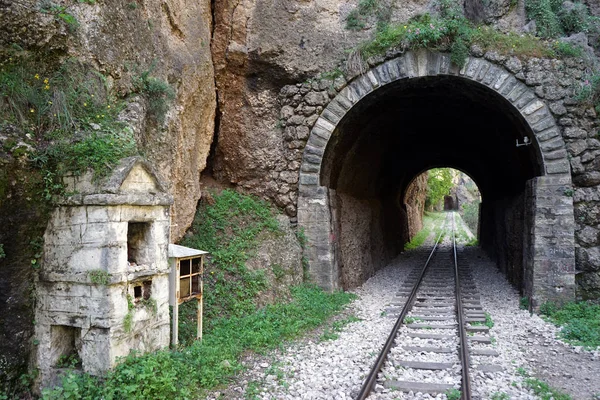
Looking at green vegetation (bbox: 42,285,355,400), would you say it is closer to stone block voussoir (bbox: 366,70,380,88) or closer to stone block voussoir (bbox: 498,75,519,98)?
stone block voussoir (bbox: 366,70,380,88)

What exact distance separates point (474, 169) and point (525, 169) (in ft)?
32.1

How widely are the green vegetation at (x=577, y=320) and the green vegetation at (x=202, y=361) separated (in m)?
4.11

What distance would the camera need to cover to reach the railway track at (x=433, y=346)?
5336mm

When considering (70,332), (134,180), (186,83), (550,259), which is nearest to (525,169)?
(550,259)

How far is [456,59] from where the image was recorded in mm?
9352

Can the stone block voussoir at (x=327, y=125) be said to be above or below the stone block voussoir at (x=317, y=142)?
A: above

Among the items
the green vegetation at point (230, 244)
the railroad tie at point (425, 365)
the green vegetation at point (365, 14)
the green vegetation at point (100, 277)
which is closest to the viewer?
the green vegetation at point (100, 277)

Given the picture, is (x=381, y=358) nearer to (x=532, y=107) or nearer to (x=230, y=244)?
(x=230, y=244)

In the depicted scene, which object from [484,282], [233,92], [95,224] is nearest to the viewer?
[95,224]

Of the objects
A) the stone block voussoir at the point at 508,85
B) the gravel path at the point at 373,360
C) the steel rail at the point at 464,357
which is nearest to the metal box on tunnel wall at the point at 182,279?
the gravel path at the point at 373,360

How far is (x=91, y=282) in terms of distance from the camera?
4.59 meters

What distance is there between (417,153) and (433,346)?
12.7 meters

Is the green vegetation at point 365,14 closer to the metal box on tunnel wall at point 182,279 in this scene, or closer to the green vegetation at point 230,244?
the green vegetation at point 230,244

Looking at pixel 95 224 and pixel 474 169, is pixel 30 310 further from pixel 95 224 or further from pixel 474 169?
pixel 474 169
